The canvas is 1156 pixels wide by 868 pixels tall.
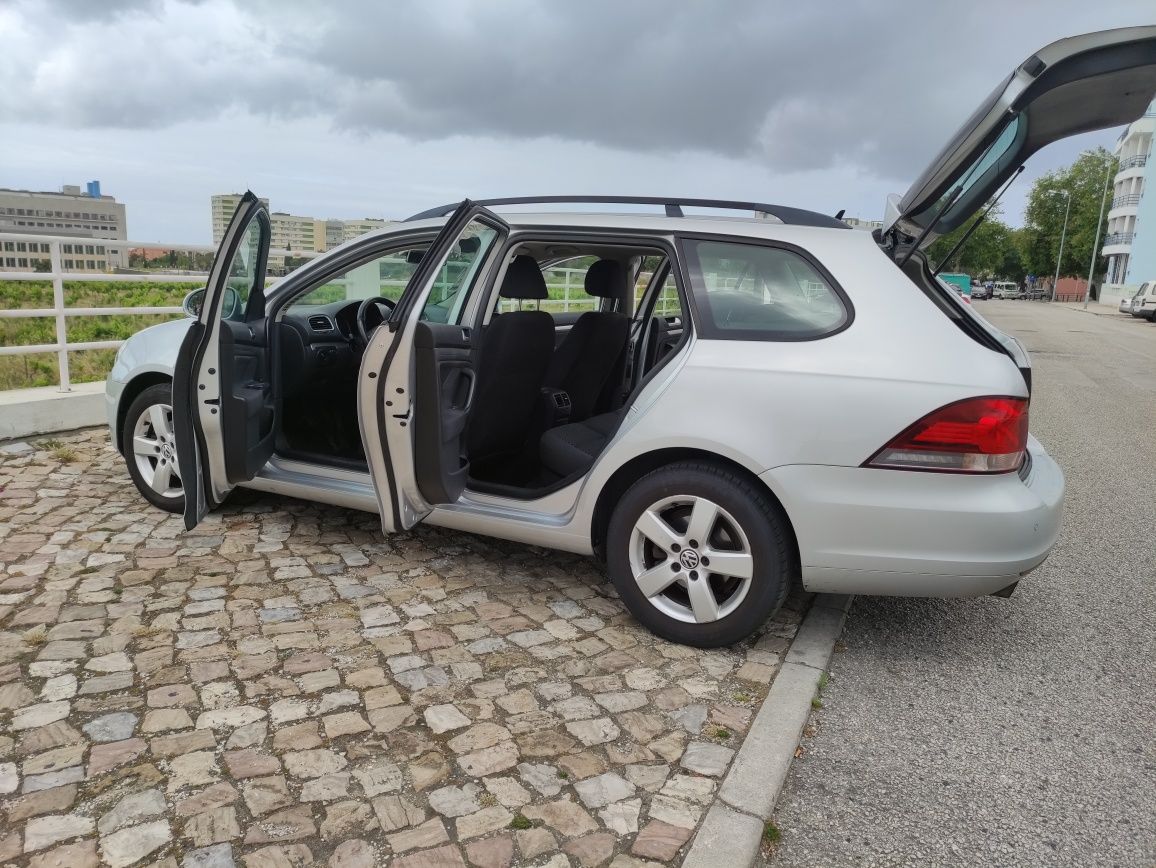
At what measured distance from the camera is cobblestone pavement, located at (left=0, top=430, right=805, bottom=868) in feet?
7.59

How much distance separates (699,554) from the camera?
3.34 meters

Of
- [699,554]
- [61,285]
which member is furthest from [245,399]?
[61,285]

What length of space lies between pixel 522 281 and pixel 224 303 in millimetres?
1410

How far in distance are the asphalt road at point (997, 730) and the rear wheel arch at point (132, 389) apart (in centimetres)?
374

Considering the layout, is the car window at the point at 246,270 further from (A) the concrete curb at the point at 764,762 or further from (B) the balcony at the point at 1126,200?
(B) the balcony at the point at 1126,200

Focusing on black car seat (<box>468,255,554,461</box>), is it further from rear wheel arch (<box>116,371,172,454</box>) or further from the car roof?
rear wheel arch (<box>116,371,172,454</box>)

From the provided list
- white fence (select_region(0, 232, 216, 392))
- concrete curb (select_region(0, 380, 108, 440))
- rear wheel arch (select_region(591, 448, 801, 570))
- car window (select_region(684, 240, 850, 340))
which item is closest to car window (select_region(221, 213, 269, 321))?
rear wheel arch (select_region(591, 448, 801, 570))

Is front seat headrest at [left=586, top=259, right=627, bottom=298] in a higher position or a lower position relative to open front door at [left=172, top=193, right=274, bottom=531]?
higher

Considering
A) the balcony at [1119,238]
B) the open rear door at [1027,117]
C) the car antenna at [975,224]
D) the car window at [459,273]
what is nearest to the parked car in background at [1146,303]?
the car antenna at [975,224]

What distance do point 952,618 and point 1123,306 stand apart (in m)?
40.5

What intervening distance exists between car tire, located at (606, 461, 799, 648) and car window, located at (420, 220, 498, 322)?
122cm

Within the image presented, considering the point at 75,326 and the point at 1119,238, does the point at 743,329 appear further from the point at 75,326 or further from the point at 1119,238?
the point at 1119,238

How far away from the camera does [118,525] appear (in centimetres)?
459

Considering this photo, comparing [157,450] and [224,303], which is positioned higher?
[224,303]
